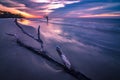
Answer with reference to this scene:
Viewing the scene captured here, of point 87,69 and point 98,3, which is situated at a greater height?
point 98,3

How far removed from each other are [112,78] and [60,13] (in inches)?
1152

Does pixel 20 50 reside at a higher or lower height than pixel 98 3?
lower

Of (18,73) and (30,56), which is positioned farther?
(30,56)

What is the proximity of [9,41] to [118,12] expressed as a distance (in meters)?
25.4

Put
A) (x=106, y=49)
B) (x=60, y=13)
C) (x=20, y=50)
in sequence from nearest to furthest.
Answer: (x=20, y=50) → (x=106, y=49) → (x=60, y=13)

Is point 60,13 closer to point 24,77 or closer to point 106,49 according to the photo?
point 106,49

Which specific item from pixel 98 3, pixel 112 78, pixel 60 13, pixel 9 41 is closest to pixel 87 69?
pixel 112 78

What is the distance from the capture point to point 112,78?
14.5ft

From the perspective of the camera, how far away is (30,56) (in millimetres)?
5555

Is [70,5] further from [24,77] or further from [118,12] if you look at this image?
[24,77]

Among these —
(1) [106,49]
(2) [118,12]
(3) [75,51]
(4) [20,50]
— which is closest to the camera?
(4) [20,50]

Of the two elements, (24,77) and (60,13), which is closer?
(24,77)

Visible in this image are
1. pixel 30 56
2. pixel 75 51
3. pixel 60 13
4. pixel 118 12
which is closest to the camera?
pixel 30 56

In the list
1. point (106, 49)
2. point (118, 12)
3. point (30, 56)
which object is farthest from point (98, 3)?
point (30, 56)
